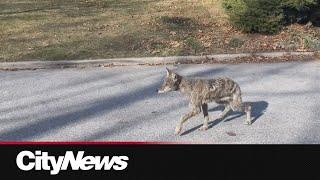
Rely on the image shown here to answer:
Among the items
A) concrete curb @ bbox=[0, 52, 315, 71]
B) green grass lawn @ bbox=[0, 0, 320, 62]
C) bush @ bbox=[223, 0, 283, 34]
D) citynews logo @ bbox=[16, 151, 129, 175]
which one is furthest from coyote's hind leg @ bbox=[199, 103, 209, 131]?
bush @ bbox=[223, 0, 283, 34]

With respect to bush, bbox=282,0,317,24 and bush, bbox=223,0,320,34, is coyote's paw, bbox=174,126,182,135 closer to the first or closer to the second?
bush, bbox=223,0,320,34

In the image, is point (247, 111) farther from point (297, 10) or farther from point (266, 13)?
point (297, 10)

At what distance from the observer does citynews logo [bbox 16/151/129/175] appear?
4.44 metres

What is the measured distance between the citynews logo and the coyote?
1.95m

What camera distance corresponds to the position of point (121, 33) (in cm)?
1321

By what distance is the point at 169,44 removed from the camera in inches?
473

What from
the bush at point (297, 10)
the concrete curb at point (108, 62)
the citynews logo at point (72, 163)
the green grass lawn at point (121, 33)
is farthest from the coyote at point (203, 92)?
the bush at point (297, 10)

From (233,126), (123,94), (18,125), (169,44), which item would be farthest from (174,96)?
(169,44)

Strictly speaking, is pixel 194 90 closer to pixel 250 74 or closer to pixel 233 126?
pixel 233 126

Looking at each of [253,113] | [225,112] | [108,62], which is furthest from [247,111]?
[108,62]

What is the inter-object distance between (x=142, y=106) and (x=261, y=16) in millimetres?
5593

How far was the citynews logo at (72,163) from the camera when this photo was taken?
444cm

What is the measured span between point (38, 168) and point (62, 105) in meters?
3.63

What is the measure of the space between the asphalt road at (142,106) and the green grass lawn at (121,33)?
1133 mm
